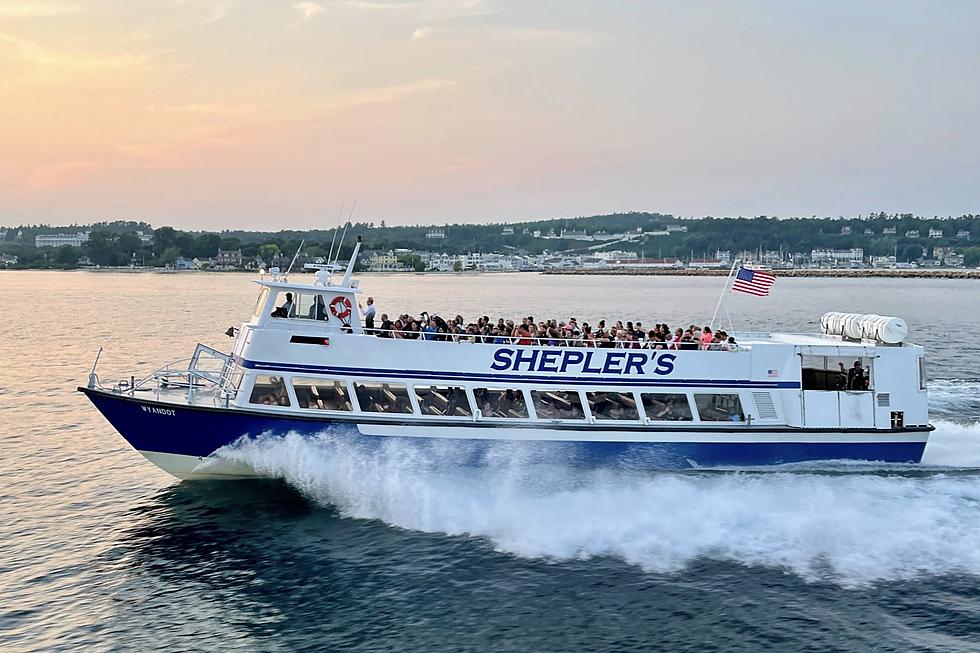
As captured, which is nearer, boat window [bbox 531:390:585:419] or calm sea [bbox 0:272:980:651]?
calm sea [bbox 0:272:980:651]

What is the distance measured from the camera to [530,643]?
11.3m

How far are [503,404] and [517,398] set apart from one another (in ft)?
1.08

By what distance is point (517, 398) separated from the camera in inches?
661

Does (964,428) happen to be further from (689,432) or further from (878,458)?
(689,432)

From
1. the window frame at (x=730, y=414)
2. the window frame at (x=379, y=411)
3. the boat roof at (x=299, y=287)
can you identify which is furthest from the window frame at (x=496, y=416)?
the window frame at (x=730, y=414)

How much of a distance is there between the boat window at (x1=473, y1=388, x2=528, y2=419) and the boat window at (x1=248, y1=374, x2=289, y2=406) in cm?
398

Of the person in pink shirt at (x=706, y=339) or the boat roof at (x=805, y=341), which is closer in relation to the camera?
the person in pink shirt at (x=706, y=339)

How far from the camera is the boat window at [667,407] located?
16969mm

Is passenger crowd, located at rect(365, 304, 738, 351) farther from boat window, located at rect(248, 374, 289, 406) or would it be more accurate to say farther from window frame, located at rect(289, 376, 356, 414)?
boat window, located at rect(248, 374, 289, 406)

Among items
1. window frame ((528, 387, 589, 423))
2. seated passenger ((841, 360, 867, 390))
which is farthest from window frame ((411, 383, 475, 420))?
seated passenger ((841, 360, 867, 390))

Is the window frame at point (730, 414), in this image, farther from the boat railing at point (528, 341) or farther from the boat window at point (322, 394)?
the boat window at point (322, 394)

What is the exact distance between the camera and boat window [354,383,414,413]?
1652 cm

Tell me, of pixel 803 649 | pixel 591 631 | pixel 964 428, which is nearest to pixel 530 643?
pixel 591 631

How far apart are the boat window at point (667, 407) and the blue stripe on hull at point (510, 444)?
0.60m
